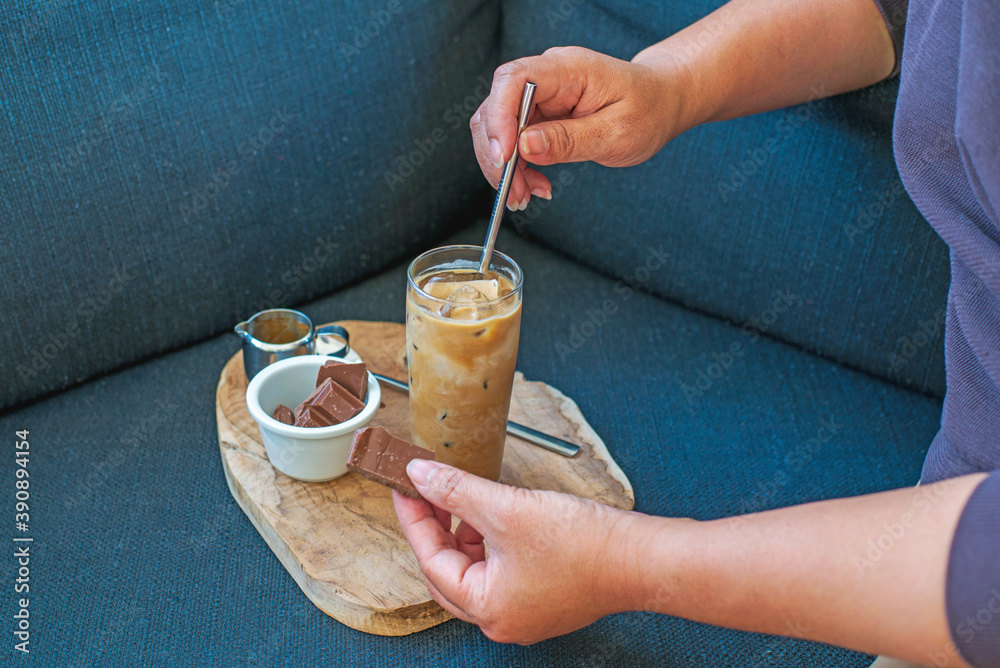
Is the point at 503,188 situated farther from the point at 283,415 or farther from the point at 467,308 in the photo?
the point at 283,415

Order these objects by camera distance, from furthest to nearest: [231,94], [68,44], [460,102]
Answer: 1. [460,102]
2. [231,94]
3. [68,44]

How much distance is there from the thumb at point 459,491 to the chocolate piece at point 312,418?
0.20 m

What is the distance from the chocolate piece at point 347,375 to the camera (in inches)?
41.3

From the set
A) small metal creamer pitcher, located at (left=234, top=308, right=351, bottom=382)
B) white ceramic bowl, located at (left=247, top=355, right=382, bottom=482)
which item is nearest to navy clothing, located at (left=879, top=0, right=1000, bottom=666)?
white ceramic bowl, located at (left=247, top=355, right=382, bottom=482)

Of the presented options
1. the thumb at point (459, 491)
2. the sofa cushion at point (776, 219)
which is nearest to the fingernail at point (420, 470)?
the thumb at point (459, 491)

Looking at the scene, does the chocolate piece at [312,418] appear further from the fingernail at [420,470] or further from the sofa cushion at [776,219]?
the sofa cushion at [776,219]

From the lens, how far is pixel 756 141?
1409 mm

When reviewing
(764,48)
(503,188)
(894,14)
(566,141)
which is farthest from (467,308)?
(894,14)

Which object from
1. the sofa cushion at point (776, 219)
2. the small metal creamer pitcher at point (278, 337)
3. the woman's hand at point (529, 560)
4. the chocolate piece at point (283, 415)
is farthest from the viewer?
the sofa cushion at point (776, 219)

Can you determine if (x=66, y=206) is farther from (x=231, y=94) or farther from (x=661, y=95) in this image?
(x=661, y=95)

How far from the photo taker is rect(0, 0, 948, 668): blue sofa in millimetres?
981

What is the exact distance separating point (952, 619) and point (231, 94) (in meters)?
1.27

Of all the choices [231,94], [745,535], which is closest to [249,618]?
[745,535]

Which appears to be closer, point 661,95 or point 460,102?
point 661,95
